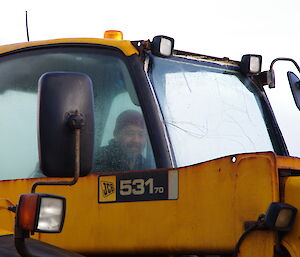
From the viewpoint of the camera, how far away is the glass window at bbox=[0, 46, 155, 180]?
12.7 feet

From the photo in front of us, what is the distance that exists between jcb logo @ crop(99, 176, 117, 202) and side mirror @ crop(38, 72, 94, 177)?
2.38ft

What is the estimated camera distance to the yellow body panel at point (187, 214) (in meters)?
3.39

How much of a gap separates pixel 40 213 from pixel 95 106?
1.00m

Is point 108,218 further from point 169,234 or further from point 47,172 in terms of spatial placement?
point 47,172

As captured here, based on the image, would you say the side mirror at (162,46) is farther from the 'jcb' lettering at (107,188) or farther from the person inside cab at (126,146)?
the 'jcb' lettering at (107,188)

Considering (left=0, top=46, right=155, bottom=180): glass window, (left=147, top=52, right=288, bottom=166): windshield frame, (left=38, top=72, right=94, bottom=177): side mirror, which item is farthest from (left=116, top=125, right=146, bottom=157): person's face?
(left=38, top=72, right=94, bottom=177): side mirror

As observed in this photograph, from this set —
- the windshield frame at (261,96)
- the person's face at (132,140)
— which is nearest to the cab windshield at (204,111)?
the windshield frame at (261,96)

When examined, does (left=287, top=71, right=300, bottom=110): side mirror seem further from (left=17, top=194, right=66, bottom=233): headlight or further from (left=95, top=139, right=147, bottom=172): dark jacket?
(left=17, top=194, right=66, bottom=233): headlight

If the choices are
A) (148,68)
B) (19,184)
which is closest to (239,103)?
(148,68)

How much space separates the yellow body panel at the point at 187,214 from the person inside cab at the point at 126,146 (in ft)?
0.35

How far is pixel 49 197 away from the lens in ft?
10.3

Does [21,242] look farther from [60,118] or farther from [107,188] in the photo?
[107,188]

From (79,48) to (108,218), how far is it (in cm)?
93

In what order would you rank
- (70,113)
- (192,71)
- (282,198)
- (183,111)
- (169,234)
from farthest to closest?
(192,71) → (183,111) → (169,234) → (282,198) → (70,113)
